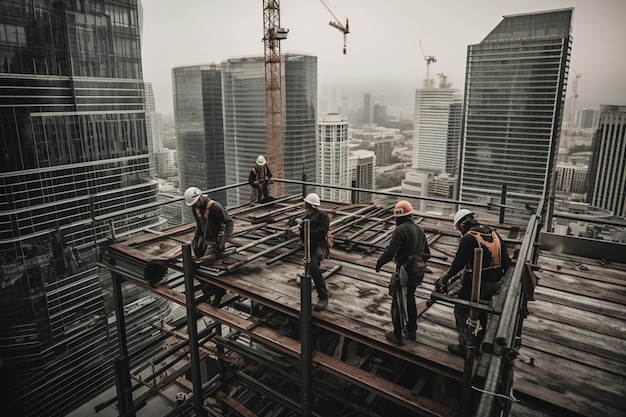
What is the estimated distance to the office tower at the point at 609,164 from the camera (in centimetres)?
5369

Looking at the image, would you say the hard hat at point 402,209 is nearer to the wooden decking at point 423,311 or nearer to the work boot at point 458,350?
the wooden decking at point 423,311

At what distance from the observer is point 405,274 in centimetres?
560

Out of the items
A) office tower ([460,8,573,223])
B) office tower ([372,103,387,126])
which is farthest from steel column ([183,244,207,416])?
office tower ([372,103,387,126])

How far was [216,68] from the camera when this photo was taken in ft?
283

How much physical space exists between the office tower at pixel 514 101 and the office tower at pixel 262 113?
30043 mm

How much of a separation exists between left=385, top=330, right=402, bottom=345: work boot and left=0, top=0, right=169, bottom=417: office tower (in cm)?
3121

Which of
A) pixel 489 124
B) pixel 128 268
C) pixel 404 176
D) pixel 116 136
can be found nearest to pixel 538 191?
pixel 489 124

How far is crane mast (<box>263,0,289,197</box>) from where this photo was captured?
191 feet

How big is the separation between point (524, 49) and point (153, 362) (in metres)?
87.3

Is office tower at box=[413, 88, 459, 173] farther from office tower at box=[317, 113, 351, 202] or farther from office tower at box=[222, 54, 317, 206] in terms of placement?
office tower at box=[317, 113, 351, 202]

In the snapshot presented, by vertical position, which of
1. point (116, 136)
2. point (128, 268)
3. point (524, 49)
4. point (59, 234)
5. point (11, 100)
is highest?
point (524, 49)

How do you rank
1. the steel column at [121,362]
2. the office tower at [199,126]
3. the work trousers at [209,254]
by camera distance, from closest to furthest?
the work trousers at [209,254], the steel column at [121,362], the office tower at [199,126]

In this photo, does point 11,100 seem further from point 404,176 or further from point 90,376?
point 404,176

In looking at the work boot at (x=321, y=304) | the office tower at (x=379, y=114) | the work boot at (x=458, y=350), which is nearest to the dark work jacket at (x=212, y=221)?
the work boot at (x=321, y=304)
